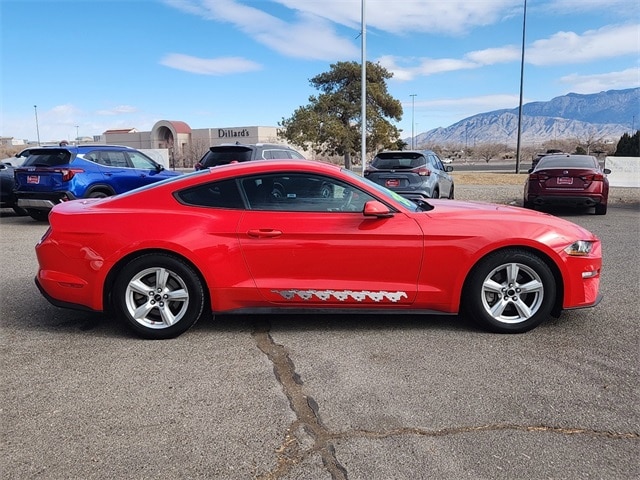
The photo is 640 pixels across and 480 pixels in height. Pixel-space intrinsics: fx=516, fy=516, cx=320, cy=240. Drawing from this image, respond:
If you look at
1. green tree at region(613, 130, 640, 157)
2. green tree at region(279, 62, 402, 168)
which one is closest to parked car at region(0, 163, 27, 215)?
green tree at region(279, 62, 402, 168)

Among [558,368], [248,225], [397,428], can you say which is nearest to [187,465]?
[397,428]

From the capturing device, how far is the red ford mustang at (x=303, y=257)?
4.18 metres

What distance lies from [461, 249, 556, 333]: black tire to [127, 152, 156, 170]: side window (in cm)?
937

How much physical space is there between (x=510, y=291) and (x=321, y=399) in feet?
6.44

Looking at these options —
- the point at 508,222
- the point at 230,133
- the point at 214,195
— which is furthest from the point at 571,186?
the point at 230,133

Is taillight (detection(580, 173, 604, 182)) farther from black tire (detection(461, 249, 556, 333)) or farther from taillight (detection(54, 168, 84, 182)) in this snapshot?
taillight (detection(54, 168, 84, 182))

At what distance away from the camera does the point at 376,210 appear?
415 centimetres

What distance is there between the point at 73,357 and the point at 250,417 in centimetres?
171

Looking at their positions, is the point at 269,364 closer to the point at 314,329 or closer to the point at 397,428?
the point at 314,329

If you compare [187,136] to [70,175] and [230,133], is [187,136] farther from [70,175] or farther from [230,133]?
[70,175]

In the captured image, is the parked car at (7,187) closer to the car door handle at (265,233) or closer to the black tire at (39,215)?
the black tire at (39,215)

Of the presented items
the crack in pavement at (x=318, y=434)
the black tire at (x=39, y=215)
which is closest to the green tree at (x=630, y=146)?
Result: the black tire at (x=39, y=215)

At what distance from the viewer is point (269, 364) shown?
377 cm

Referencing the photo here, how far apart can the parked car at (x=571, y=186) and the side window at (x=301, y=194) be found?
30.0 ft
